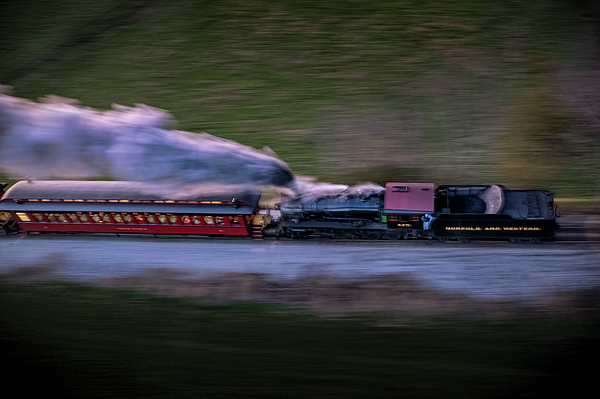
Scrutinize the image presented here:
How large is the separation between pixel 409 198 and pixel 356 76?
12785 mm

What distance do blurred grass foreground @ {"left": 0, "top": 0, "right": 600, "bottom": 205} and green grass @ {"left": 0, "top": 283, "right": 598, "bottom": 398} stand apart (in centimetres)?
909

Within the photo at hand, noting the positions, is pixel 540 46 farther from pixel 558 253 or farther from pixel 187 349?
pixel 187 349

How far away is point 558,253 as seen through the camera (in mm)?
17516

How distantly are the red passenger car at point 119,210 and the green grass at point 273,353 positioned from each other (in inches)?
147

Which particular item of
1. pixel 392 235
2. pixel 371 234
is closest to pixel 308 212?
pixel 371 234

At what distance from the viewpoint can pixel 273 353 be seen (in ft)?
45.7

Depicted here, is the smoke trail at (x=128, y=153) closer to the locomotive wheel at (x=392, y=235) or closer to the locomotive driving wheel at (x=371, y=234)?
the locomotive driving wheel at (x=371, y=234)

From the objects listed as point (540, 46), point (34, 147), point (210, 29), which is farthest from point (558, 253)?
point (210, 29)

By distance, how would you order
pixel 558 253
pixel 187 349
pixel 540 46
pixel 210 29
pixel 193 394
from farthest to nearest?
pixel 210 29
pixel 540 46
pixel 558 253
pixel 187 349
pixel 193 394

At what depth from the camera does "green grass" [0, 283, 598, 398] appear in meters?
13.0

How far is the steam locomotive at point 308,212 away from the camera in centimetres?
A: 1727

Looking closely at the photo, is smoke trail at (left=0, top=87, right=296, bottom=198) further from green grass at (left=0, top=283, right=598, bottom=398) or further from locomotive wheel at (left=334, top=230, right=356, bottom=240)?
green grass at (left=0, top=283, right=598, bottom=398)

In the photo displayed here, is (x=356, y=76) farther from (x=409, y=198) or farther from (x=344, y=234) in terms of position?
(x=344, y=234)

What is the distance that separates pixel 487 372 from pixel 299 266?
23.9 ft
